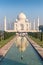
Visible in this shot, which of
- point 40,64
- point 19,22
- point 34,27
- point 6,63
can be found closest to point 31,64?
point 40,64

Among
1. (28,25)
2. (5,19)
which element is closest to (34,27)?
(28,25)

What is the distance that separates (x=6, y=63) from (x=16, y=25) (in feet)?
178

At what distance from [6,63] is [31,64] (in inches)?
31.2

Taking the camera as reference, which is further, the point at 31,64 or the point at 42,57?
the point at 42,57

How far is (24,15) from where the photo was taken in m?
59.3

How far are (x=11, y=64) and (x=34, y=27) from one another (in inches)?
2302

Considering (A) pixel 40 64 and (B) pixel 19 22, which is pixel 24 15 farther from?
(A) pixel 40 64

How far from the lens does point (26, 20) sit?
2421 inches

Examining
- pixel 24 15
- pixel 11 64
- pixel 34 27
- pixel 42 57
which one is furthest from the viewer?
pixel 34 27

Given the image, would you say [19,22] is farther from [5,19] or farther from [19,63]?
[19,63]

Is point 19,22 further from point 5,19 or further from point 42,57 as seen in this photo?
point 42,57

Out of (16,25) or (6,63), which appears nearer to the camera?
(6,63)

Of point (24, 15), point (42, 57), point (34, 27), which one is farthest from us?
point (34, 27)

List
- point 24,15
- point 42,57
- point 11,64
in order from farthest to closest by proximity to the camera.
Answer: point 24,15
point 42,57
point 11,64
